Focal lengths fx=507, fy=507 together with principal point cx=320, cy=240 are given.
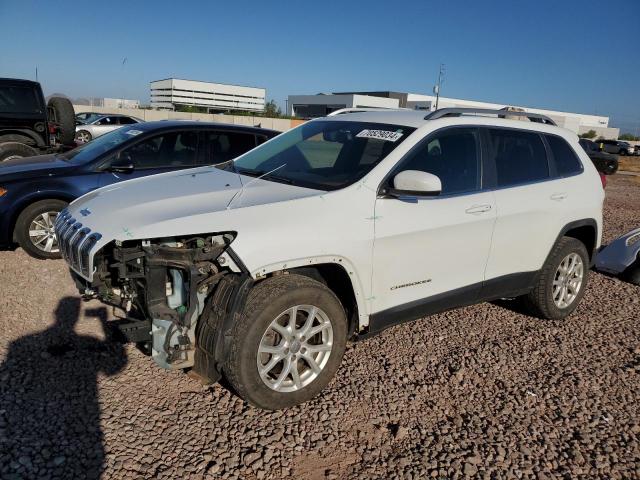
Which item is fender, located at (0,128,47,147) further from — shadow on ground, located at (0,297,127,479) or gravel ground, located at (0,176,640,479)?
shadow on ground, located at (0,297,127,479)

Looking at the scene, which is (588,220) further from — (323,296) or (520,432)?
(323,296)

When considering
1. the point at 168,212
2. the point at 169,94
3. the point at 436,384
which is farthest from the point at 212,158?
the point at 169,94

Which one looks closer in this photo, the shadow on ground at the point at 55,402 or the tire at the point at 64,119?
the shadow on ground at the point at 55,402

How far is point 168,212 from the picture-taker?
9.60 ft

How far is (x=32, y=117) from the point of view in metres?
9.58

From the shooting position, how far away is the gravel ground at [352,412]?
2.69m

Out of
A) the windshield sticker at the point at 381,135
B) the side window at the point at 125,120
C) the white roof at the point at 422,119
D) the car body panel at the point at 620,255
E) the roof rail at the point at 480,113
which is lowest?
the car body panel at the point at 620,255

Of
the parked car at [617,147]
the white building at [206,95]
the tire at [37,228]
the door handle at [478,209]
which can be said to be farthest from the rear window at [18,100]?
the white building at [206,95]

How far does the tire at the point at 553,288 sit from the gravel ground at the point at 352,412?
11.5 inches

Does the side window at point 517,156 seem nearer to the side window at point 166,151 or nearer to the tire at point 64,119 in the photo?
the side window at point 166,151

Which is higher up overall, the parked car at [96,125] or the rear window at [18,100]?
the rear window at [18,100]

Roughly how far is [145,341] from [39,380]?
3.07 ft

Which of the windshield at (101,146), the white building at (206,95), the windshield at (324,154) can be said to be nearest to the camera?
the windshield at (324,154)

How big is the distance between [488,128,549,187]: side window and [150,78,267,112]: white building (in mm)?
68881
